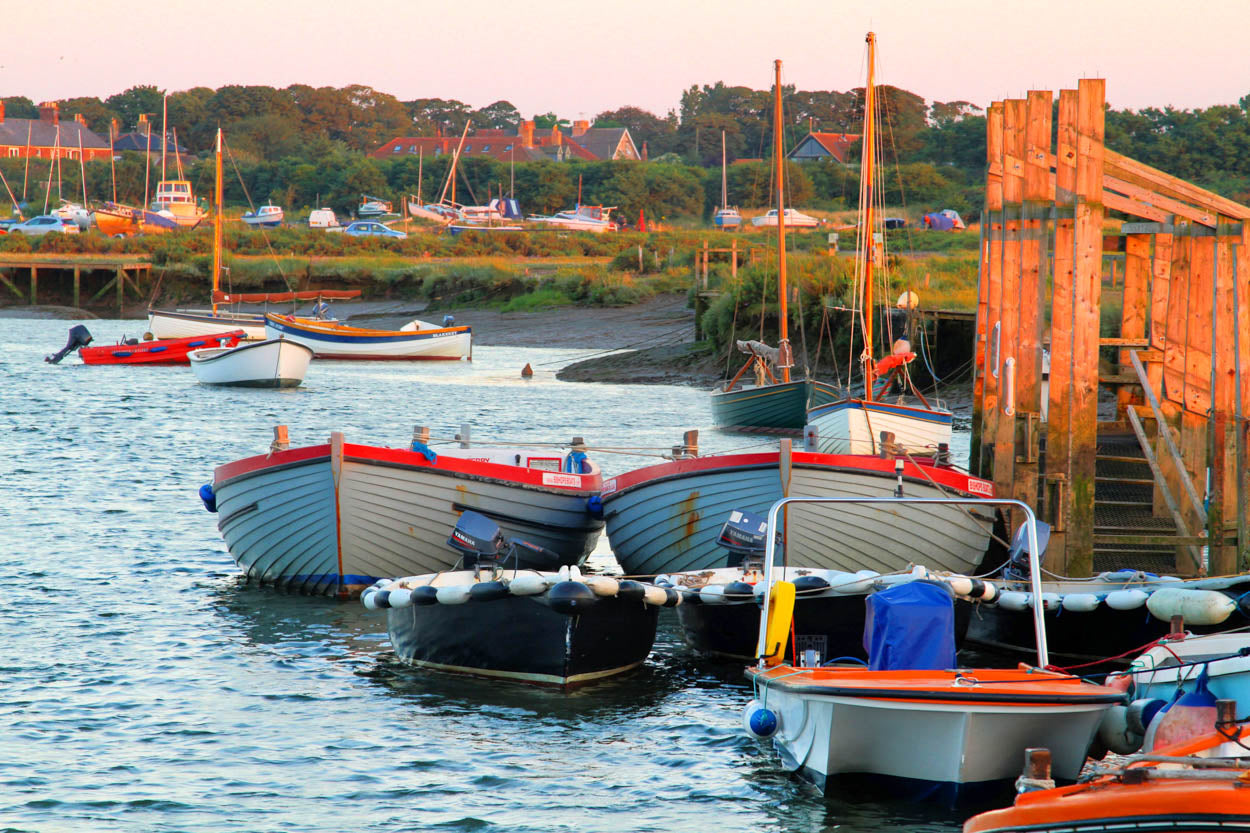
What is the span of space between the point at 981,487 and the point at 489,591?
17.9 feet

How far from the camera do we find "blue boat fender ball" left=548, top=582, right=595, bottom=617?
1031cm

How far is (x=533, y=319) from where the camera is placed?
5956 cm

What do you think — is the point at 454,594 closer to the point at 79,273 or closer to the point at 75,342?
the point at 75,342

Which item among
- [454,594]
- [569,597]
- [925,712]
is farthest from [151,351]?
[925,712]

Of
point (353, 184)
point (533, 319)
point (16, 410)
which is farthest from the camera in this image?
point (353, 184)

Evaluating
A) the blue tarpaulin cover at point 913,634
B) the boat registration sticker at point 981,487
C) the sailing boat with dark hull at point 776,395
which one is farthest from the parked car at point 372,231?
the blue tarpaulin cover at point 913,634

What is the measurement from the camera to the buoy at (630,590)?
35.1 feet

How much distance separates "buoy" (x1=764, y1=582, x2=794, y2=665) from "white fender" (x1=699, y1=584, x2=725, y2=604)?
205cm

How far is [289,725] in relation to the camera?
10352 millimetres

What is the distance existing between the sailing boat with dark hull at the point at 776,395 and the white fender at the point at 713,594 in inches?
609

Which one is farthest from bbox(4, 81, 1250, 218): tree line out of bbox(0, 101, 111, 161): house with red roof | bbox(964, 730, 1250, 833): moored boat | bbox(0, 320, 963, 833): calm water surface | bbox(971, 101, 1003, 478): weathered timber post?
bbox(964, 730, 1250, 833): moored boat

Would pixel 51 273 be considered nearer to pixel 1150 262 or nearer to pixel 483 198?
pixel 483 198

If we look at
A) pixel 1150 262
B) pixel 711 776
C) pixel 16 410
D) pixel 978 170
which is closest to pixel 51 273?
pixel 16 410

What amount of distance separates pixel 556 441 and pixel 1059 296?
1549 centimetres
